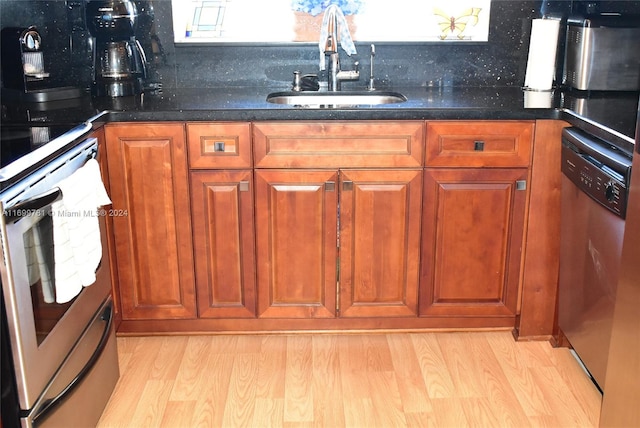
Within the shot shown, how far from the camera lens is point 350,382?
2.31 metres

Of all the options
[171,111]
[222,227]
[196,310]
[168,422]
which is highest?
[171,111]

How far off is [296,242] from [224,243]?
248 mm

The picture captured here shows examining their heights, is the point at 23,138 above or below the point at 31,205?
above

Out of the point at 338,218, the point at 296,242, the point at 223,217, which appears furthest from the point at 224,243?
the point at 338,218

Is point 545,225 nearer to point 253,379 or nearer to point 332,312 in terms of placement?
point 332,312

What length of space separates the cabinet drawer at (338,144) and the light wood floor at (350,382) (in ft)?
2.18

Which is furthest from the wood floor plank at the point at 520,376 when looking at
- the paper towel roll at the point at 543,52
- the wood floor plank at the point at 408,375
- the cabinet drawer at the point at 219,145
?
the cabinet drawer at the point at 219,145

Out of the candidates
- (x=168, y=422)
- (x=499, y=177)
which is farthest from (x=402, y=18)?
(x=168, y=422)

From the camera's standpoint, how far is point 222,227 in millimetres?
2422

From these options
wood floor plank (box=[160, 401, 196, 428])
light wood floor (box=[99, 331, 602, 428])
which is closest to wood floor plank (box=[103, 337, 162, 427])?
light wood floor (box=[99, 331, 602, 428])

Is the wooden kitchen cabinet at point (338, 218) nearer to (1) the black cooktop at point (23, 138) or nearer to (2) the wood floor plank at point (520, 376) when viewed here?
(2) the wood floor plank at point (520, 376)

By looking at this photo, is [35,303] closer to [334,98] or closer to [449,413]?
[449,413]

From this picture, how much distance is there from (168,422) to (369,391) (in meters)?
0.63

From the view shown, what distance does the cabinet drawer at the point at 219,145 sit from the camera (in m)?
2.31
